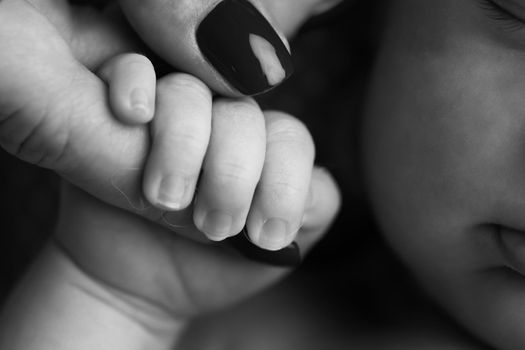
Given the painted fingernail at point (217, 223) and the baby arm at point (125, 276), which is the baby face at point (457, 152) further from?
the painted fingernail at point (217, 223)

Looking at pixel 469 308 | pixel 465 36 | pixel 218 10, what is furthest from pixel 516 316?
pixel 218 10

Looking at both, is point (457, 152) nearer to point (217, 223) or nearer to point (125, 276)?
point (217, 223)

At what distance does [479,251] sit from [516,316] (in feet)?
0.19

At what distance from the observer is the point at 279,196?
0.52 meters

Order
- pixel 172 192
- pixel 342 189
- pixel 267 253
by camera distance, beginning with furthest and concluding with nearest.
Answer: pixel 342 189, pixel 267 253, pixel 172 192

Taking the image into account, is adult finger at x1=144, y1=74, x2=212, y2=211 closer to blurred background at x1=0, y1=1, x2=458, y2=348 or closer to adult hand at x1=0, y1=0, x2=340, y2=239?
adult hand at x1=0, y1=0, x2=340, y2=239

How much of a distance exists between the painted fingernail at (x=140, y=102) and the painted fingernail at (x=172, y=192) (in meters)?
→ 0.04

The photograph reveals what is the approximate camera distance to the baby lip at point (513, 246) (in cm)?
54

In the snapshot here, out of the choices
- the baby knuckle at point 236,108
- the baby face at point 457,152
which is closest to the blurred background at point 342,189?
the baby face at point 457,152

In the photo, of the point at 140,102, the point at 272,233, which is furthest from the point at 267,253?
the point at 140,102

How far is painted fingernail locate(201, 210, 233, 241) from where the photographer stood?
0.49 metres

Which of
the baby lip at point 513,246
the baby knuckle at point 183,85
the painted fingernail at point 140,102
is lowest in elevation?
the baby lip at point 513,246

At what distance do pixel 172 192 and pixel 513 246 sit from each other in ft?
0.84

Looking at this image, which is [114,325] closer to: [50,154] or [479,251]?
[50,154]
